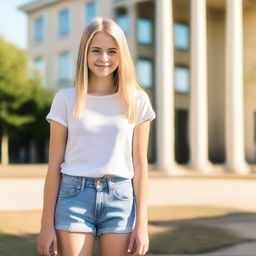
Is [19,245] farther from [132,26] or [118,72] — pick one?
[132,26]

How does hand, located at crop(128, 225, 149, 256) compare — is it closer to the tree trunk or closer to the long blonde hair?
the long blonde hair

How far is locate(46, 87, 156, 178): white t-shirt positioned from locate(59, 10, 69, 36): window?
1548 inches

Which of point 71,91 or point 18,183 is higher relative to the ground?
point 71,91

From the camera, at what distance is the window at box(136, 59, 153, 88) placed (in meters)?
36.2

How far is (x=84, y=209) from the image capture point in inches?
107

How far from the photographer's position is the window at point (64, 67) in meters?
41.1

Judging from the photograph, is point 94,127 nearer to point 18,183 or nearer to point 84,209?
point 84,209

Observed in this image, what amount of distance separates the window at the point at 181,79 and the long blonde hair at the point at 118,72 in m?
34.9

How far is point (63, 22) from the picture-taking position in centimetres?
4153

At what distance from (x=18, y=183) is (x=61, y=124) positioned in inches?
607

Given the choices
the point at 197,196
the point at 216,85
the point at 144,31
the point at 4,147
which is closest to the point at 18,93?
the point at 4,147

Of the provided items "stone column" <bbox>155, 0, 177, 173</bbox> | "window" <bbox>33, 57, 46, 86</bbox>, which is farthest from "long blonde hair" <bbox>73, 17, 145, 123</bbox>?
"window" <bbox>33, 57, 46, 86</bbox>

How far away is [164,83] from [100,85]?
25.6m

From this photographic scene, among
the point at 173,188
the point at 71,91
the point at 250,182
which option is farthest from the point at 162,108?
the point at 71,91
